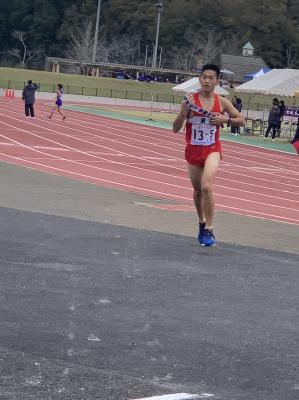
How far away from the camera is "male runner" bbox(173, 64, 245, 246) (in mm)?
10445

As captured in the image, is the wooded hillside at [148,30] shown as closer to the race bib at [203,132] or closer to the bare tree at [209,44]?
the bare tree at [209,44]

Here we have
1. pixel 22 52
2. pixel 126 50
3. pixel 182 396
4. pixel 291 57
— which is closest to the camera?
pixel 182 396

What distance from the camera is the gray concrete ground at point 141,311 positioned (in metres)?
5.30

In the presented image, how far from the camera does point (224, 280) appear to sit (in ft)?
27.6

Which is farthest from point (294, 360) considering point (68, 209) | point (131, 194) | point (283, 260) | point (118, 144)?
point (118, 144)

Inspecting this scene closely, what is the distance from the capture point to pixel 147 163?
1010 inches

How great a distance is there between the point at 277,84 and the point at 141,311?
35680mm

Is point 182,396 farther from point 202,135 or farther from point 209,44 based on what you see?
point 209,44

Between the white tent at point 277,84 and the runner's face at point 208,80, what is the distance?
1204 inches

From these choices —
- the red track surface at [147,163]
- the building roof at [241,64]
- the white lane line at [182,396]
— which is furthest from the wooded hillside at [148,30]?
the white lane line at [182,396]

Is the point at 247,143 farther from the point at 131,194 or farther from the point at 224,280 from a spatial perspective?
the point at 224,280

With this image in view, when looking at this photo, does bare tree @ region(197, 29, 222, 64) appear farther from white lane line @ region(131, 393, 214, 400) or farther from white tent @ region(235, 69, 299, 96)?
white lane line @ region(131, 393, 214, 400)

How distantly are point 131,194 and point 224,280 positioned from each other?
890 cm

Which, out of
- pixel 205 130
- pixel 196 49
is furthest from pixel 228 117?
pixel 196 49
